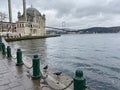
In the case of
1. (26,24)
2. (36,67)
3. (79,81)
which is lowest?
(36,67)

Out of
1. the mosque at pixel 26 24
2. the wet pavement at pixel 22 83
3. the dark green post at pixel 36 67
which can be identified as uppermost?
the mosque at pixel 26 24

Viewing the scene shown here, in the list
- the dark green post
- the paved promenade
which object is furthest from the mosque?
the dark green post

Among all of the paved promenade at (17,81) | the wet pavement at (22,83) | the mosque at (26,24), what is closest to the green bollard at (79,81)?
the wet pavement at (22,83)

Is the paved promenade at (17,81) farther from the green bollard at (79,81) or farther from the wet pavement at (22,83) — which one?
the green bollard at (79,81)

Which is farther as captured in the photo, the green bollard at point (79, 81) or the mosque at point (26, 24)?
the mosque at point (26, 24)

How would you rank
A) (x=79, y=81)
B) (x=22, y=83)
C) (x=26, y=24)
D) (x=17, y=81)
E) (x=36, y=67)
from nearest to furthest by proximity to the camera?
(x=79, y=81) < (x=22, y=83) < (x=17, y=81) < (x=36, y=67) < (x=26, y=24)

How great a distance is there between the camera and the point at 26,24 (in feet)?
314

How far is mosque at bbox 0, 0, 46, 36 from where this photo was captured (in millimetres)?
86750

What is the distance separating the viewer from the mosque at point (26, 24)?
86750mm

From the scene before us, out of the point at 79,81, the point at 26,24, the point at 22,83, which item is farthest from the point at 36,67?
the point at 26,24

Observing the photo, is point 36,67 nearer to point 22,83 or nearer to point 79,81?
point 22,83

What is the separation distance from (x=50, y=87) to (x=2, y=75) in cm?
289

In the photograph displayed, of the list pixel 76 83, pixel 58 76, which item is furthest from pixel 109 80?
pixel 76 83

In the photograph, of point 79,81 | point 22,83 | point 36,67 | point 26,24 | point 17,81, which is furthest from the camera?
point 26,24
